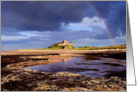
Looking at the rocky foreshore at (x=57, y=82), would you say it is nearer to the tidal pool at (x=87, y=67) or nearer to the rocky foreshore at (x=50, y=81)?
the rocky foreshore at (x=50, y=81)

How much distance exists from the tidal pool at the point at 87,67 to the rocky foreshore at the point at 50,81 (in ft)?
0.40

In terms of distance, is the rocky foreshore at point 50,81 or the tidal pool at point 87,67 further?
Result: the tidal pool at point 87,67

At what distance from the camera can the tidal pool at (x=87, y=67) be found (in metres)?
4.14

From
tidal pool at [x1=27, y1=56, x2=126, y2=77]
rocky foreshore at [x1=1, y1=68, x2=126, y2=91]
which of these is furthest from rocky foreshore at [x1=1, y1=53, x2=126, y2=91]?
tidal pool at [x1=27, y1=56, x2=126, y2=77]

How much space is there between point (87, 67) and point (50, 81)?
3.94 ft

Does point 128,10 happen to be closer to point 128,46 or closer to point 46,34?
point 128,46

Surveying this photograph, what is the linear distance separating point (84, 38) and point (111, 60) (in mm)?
1101

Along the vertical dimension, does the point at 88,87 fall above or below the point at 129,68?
below

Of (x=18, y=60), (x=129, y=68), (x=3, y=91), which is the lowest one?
(x=3, y=91)

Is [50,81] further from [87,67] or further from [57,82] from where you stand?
[87,67]

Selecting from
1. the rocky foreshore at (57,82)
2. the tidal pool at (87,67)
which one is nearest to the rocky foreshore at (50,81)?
the rocky foreshore at (57,82)

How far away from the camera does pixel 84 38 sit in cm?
420

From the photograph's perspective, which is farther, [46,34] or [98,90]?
[46,34]

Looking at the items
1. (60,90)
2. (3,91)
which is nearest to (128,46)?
(60,90)
